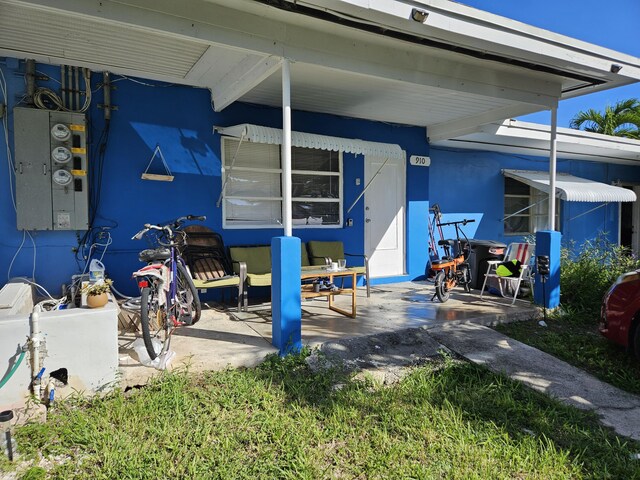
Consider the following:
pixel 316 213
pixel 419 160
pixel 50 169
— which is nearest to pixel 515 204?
pixel 419 160

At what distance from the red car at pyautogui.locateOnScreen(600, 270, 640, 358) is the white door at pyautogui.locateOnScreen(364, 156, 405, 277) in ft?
12.4

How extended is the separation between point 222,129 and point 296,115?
1.31 meters

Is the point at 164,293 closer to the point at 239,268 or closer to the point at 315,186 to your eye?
the point at 239,268

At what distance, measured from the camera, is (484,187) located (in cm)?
923

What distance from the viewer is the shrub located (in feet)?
19.4

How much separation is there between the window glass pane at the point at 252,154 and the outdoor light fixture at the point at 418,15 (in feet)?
9.82

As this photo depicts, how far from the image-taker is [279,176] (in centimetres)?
645

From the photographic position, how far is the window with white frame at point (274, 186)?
6.04 meters

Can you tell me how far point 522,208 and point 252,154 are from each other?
6969 mm

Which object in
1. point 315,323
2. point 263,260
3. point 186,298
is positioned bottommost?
point 315,323

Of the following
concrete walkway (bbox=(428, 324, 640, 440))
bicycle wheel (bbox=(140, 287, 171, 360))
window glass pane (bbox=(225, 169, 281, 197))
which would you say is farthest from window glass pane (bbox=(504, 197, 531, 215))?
bicycle wheel (bbox=(140, 287, 171, 360))

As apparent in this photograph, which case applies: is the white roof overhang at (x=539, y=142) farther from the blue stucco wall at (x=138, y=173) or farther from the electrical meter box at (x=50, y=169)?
the electrical meter box at (x=50, y=169)

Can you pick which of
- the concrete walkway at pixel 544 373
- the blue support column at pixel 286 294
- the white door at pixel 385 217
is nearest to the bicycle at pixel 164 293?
the blue support column at pixel 286 294

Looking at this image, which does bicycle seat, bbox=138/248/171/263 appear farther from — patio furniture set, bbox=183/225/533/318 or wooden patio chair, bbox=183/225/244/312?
wooden patio chair, bbox=183/225/244/312
